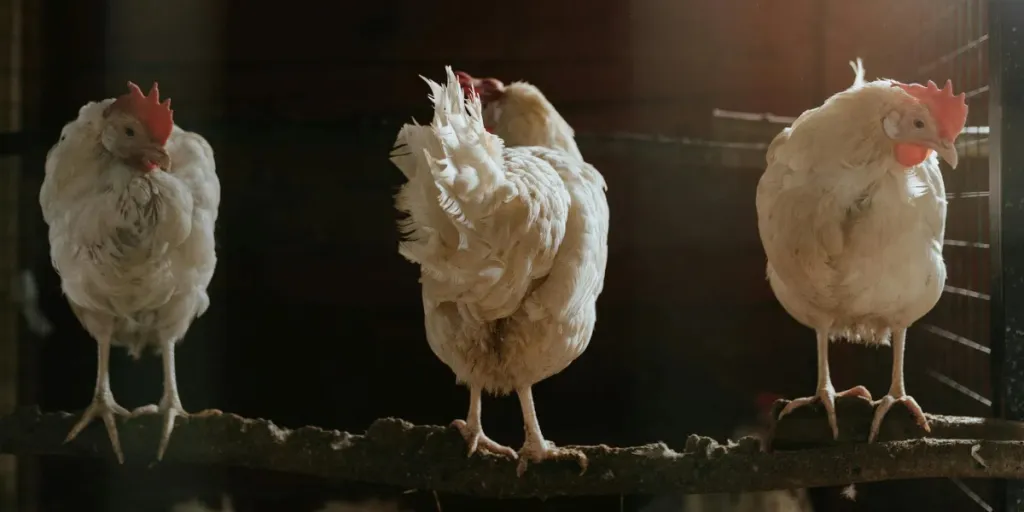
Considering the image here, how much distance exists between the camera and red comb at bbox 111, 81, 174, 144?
1200 mm

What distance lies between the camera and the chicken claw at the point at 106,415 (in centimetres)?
123

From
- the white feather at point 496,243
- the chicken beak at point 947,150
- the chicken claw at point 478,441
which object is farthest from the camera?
the chicken claw at point 478,441

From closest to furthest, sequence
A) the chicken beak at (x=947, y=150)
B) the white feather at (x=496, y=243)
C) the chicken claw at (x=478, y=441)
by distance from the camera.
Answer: the white feather at (x=496, y=243)
the chicken beak at (x=947, y=150)
the chicken claw at (x=478, y=441)

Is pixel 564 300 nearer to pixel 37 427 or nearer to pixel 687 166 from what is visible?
pixel 687 166

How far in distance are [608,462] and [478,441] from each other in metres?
0.21

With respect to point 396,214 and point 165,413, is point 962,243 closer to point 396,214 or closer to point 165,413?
point 396,214

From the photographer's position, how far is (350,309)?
138cm

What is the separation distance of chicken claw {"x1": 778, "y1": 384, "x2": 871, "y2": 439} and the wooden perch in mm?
18

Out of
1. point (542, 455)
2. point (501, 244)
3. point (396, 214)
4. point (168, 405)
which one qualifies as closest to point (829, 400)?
point (542, 455)

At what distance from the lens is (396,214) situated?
4.54 ft

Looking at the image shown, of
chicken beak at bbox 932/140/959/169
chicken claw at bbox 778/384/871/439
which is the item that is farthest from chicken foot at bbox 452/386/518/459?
chicken beak at bbox 932/140/959/169

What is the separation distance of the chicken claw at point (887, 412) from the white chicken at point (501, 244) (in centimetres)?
45

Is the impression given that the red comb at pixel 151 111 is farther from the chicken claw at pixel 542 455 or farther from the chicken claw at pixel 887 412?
the chicken claw at pixel 887 412

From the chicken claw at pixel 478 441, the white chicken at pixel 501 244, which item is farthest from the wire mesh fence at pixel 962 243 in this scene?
the chicken claw at pixel 478 441
